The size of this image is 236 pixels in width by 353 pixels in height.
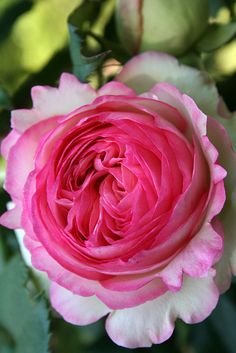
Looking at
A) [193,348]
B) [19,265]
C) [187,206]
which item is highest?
[187,206]

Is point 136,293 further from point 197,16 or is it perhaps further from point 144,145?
point 197,16

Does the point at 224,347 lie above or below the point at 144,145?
below

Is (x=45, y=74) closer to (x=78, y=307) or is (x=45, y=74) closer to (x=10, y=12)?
(x=10, y=12)

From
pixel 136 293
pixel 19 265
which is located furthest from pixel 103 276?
pixel 19 265

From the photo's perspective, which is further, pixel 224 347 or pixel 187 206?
pixel 224 347

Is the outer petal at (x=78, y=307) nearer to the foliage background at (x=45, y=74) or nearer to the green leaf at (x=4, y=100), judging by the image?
the foliage background at (x=45, y=74)

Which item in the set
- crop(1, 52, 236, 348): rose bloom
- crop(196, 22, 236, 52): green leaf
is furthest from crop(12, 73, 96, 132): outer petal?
crop(196, 22, 236, 52): green leaf
